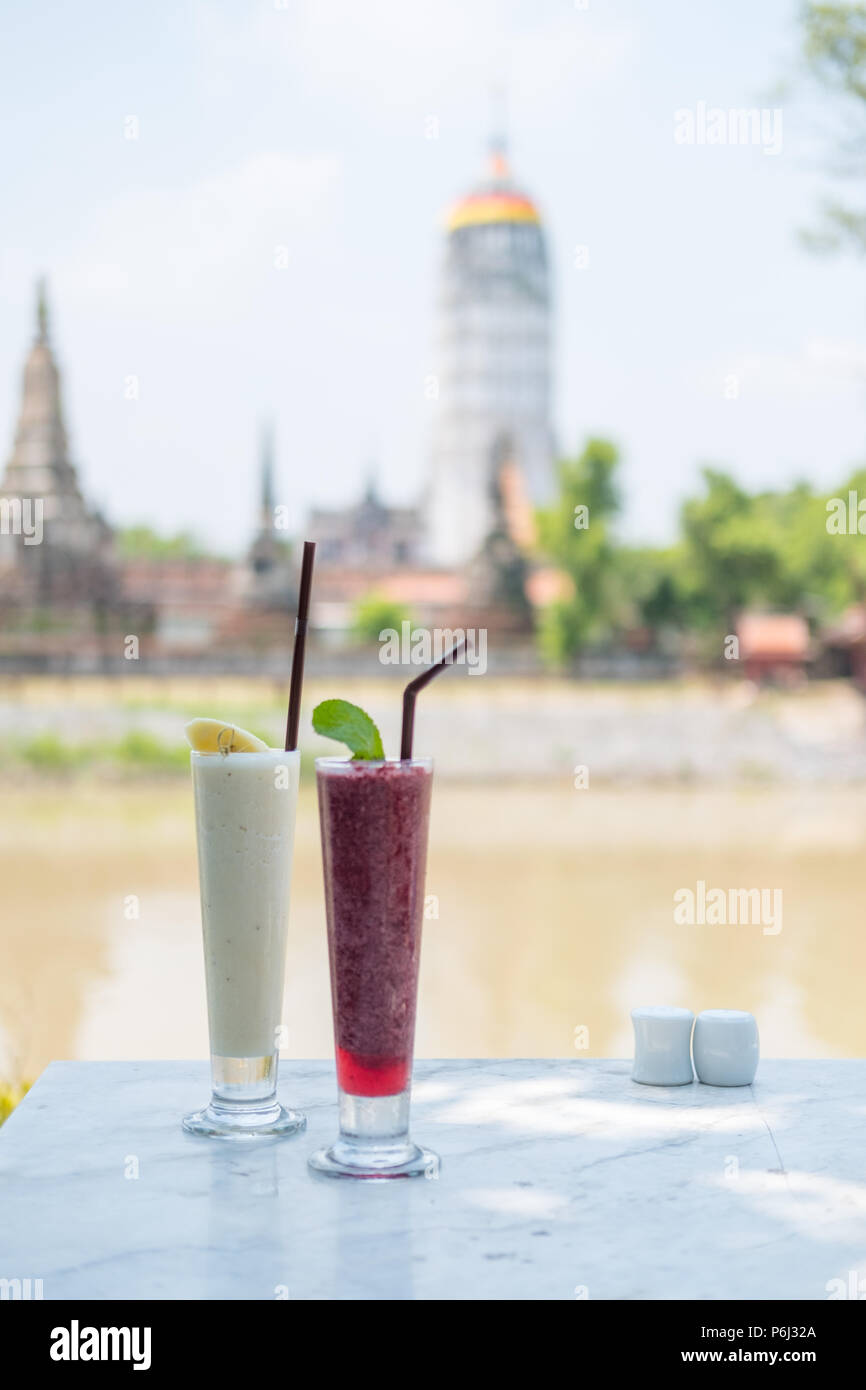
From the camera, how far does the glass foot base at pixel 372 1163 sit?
99cm

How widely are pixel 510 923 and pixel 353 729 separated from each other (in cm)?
1025

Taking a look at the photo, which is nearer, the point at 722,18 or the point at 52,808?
the point at 52,808

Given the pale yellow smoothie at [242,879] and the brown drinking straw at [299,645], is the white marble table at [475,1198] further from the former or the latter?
the brown drinking straw at [299,645]

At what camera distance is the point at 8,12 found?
17.5m

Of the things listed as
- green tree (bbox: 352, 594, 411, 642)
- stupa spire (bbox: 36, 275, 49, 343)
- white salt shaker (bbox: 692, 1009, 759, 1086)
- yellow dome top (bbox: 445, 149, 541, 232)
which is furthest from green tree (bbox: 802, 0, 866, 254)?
yellow dome top (bbox: 445, 149, 541, 232)

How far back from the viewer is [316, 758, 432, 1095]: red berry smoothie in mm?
989

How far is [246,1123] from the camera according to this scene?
1.09 metres

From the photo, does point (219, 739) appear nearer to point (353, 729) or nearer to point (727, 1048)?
point (353, 729)

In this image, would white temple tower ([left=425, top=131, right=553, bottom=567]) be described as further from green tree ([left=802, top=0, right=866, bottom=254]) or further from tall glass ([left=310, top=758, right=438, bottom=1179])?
tall glass ([left=310, top=758, right=438, bottom=1179])

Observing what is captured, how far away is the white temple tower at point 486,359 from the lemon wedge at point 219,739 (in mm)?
30431

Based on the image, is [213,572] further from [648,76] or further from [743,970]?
[743,970]

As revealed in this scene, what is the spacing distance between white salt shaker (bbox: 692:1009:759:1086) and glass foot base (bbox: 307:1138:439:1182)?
29cm

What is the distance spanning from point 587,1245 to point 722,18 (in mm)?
20360

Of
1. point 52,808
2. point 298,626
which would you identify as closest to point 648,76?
point 52,808
